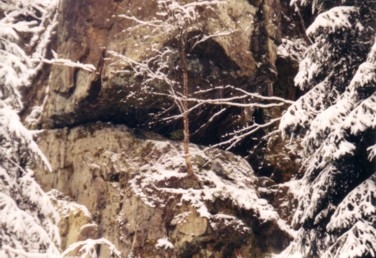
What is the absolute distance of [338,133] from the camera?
6.59 metres

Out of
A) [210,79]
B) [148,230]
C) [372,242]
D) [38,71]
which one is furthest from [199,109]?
[372,242]

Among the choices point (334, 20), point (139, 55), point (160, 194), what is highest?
point (334, 20)

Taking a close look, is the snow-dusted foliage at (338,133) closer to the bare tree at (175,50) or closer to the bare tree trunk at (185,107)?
the bare tree trunk at (185,107)

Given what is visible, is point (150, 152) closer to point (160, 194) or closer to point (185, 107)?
point (160, 194)

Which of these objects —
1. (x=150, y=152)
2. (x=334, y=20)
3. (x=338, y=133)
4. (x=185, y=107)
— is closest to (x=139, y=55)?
(x=185, y=107)

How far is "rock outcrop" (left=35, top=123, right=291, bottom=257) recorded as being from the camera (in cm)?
1166

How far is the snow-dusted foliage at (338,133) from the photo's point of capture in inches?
→ 250

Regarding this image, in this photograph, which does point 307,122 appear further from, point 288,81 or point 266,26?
point 288,81

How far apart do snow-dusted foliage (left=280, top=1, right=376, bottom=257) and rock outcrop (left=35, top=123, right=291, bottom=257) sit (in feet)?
15.3

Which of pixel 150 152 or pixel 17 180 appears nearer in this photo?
pixel 17 180

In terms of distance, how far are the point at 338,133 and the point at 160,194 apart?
6.44 meters

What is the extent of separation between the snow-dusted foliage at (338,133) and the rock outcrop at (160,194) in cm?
465

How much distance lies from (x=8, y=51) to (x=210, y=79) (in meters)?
6.52

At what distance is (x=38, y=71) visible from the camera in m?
17.2
